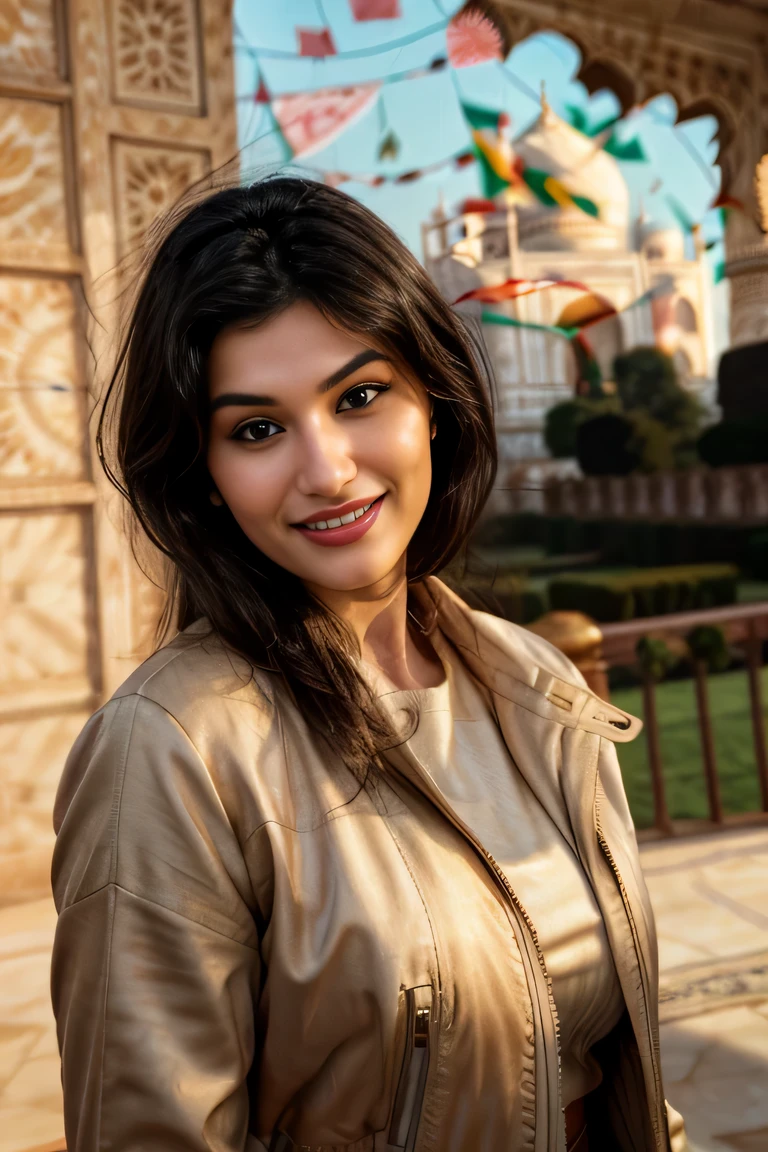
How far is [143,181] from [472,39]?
1840 mm

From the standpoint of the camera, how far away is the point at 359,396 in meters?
0.88

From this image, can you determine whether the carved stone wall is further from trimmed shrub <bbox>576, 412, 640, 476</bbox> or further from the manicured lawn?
trimmed shrub <bbox>576, 412, 640, 476</bbox>

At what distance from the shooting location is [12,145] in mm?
2646

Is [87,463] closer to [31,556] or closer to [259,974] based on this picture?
[31,556]

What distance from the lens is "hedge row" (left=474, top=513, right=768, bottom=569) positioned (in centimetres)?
853

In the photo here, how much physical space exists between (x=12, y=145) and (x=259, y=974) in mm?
2520

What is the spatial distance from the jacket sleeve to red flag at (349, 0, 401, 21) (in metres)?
3.54

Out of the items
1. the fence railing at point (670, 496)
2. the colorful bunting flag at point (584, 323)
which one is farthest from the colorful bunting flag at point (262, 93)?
the fence railing at point (670, 496)

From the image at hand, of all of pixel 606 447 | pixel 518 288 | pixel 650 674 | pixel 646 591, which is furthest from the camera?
pixel 606 447

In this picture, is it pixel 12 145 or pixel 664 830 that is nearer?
pixel 12 145

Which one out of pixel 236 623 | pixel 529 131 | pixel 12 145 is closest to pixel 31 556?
pixel 12 145

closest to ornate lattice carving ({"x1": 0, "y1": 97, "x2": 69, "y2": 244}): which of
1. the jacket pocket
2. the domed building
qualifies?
the jacket pocket

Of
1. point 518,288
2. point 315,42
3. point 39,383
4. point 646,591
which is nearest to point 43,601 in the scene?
point 39,383

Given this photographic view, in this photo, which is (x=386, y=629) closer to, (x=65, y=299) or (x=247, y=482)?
(x=247, y=482)
